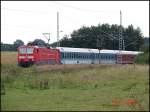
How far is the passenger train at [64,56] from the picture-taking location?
4938cm

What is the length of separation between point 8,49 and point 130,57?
3094cm

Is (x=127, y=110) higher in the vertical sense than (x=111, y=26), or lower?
lower

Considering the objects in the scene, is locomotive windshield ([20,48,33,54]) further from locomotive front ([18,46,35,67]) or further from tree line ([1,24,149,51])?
tree line ([1,24,149,51])

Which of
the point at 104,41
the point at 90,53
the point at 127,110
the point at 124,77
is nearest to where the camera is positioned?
the point at 127,110

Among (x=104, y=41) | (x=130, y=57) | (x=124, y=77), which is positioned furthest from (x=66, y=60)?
(x=104, y=41)

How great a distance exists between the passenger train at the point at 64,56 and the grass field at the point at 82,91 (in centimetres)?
996

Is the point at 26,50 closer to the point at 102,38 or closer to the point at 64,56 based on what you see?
the point at 64,56

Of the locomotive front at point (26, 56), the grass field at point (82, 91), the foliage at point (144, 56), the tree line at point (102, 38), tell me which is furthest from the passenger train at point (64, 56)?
the foliage at point (144, 56)

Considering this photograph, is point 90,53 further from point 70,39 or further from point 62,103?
point 62,103

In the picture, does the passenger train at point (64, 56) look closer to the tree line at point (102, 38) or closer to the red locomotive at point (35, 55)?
the red locomotive at point (35, 55)

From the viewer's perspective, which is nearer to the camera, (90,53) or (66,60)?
(66,60)

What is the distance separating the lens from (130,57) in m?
64.0

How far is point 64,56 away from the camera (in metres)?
53.5

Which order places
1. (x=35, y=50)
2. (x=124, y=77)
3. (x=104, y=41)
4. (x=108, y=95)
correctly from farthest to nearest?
(x=104, y=41) < (x=35, y=50) < (x=124, y=77) < (x=108, y=95)
